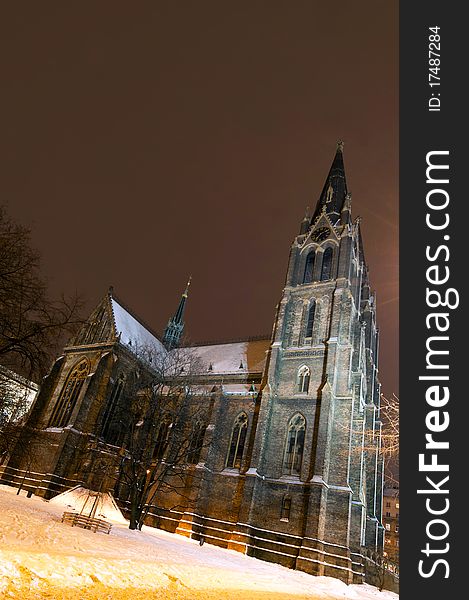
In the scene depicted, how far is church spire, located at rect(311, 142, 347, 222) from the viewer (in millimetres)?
39000

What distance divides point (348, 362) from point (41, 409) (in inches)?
923

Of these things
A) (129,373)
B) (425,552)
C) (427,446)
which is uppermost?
(129,373)

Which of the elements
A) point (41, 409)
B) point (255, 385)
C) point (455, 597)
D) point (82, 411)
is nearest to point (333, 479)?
point (255, 385)

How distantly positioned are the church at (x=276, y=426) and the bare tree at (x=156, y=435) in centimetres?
28

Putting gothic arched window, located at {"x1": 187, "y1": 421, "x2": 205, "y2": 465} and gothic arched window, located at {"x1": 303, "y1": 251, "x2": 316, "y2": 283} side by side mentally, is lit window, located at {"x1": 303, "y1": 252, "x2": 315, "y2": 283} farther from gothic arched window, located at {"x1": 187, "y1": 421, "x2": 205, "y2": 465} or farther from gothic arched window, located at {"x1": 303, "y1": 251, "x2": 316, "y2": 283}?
gothic arched window, located at {"x1": 187, "y1": 421, "x2": 205, "y2": 465}

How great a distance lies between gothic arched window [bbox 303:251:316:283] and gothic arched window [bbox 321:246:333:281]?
0.99 meters

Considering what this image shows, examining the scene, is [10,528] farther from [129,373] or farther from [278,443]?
[129,373]

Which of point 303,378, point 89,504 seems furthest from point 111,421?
point 303,378

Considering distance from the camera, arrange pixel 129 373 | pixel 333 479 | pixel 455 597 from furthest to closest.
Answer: pixel 129 373 < pixel 333 479 < pixel 455 597

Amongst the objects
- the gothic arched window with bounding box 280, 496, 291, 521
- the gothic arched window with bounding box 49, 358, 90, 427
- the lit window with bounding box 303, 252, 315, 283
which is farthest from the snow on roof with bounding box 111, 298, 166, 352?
the gothic arched window with bounding box 280, 496, 291, 521

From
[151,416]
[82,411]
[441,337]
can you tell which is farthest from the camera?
[82,411]

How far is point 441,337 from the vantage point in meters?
7.02

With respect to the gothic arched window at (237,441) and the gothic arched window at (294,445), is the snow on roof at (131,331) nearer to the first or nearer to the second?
the gothic arched window at (237,441)

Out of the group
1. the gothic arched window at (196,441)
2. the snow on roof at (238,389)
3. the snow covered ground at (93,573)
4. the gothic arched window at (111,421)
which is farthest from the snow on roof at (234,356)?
the snow covered ground at (93,573)
